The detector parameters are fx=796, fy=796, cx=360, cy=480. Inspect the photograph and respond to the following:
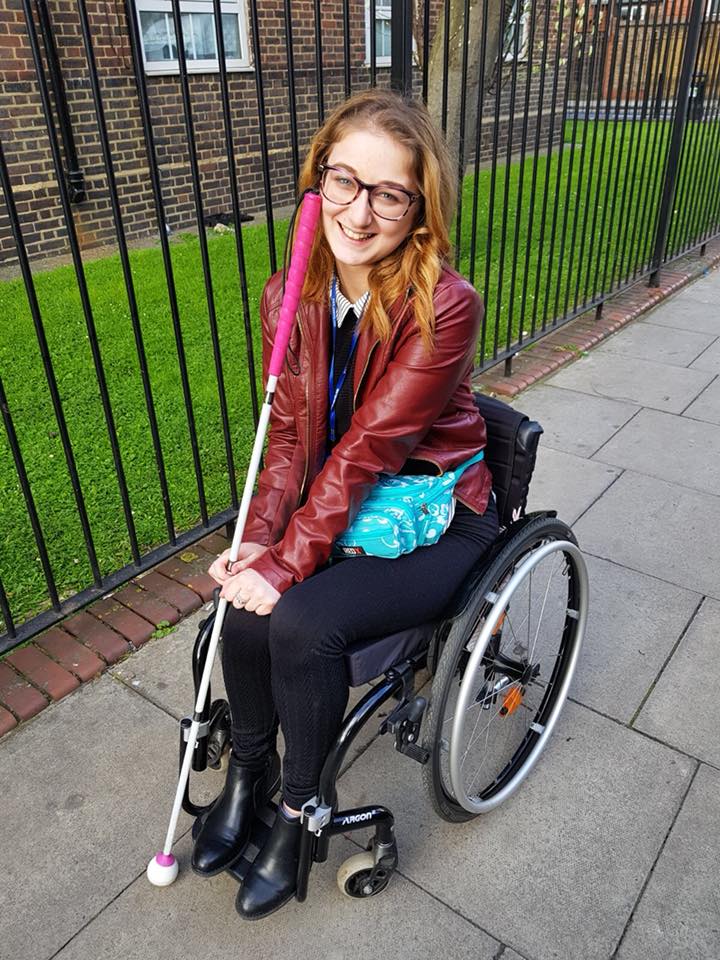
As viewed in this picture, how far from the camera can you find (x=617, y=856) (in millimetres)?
2053

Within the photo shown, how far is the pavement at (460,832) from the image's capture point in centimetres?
187

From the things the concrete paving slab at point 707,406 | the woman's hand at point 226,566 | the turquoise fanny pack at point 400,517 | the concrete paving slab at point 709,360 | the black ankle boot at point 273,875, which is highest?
the turquoise fanny pack at point 400,517

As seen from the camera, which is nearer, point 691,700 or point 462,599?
point 462,599

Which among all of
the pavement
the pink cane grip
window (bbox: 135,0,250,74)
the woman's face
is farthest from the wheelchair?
window (bbox: 135,0,250,74)

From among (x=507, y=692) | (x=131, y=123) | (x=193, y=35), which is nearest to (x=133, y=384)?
(x=507, y=692)

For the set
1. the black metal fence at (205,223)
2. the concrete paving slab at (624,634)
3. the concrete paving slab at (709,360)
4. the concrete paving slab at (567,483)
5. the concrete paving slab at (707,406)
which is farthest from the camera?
the concrete paving slab at (709,360)

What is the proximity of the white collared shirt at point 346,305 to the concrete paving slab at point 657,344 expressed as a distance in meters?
3.73

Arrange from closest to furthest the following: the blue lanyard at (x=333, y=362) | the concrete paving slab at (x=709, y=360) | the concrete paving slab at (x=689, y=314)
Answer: the blue lanyard at (x=333, y=362), the concrete paving slab at (x=709, y=360), the concrete paving slab at (x=689, y=314)

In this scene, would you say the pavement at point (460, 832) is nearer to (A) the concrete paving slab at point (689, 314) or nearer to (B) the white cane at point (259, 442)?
(B) the white cane at point (259, 442)

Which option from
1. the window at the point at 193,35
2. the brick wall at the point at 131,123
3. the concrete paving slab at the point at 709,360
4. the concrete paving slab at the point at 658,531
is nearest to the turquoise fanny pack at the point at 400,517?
the concrete paving slab at the point at 658,531

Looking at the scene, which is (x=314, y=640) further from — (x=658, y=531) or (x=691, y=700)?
(x=658, y=531)

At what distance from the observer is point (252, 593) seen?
5.94 feet

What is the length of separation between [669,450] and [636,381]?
3.17ft

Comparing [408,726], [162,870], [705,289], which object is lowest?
[705,289]
